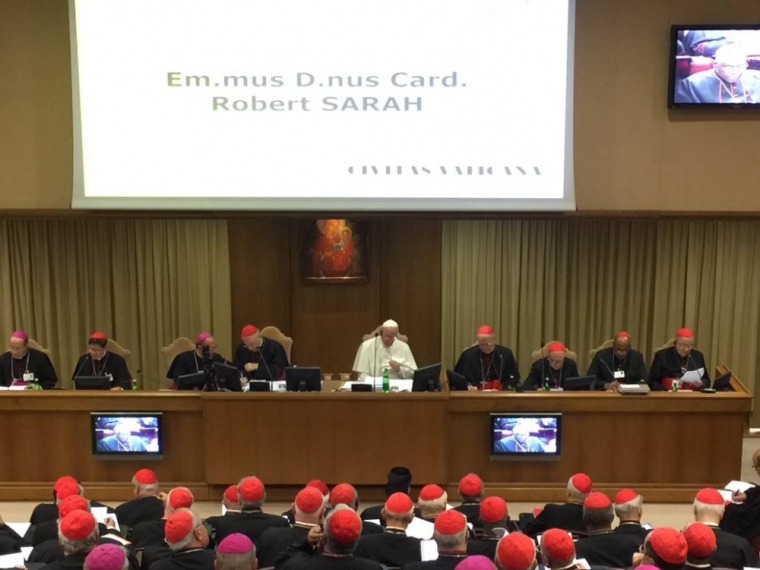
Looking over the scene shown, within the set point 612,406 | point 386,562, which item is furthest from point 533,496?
point 386,562

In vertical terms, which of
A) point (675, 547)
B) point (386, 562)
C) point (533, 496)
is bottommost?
point (533, 496)

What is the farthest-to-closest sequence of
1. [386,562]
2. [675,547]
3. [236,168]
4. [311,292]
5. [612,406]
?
[311,292] → [236,168] → [612,406] → [386,562] → [675,547]

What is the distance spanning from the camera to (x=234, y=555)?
3.78 metres

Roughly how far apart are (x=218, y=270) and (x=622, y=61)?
531 centimetres

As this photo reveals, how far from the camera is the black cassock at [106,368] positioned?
811 centimetres

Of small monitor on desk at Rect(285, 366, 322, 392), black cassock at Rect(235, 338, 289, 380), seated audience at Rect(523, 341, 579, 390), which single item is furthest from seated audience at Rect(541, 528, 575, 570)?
black cassock at Rect(235, 338, 289, 380)

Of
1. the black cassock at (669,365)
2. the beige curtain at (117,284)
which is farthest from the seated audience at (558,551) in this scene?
the beige curtain at (117,284)

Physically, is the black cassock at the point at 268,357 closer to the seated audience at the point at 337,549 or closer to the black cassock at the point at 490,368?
the black cassock at the point at 490,368

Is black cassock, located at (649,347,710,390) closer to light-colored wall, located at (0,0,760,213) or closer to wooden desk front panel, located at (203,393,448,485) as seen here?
light-colored wall, located at (0,0,760,213)

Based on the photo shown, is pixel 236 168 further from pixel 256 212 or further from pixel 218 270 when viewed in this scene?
pixel 218 270

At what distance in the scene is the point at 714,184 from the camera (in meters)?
7.67

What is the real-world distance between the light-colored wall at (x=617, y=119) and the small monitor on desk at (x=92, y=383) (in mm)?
2022

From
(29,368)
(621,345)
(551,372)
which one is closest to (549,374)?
(551,372)

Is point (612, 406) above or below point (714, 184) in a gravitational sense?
below
